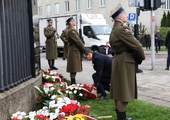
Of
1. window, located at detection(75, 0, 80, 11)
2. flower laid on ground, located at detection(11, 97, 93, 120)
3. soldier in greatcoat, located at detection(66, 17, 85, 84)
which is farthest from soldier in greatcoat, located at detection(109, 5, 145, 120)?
window, located at detection(75, 0, 80, 11)

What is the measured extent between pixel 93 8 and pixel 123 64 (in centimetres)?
3183

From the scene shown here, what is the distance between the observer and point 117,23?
15.3ft

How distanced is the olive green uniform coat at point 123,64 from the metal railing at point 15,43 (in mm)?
1622

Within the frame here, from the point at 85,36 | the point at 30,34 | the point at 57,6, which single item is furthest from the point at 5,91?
the point at 57,6

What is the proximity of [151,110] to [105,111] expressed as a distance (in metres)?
0.86

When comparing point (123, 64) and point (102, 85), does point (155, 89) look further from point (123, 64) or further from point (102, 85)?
point (123, 64)

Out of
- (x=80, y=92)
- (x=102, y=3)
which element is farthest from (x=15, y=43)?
(x=102, y=3)

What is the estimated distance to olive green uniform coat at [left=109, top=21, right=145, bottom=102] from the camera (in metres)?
4.51

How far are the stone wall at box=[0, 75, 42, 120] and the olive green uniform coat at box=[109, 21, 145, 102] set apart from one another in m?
1.52

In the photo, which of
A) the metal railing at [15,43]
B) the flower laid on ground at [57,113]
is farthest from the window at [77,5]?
the flower laid on ground at [57,113]

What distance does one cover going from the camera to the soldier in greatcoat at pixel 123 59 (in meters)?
4.49

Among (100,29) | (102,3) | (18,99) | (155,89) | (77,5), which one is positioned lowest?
(155,89)

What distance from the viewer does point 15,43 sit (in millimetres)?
5047

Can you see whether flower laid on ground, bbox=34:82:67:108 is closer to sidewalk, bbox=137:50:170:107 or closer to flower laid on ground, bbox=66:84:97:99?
flower laid on ground, bbox=66:84:97:99
